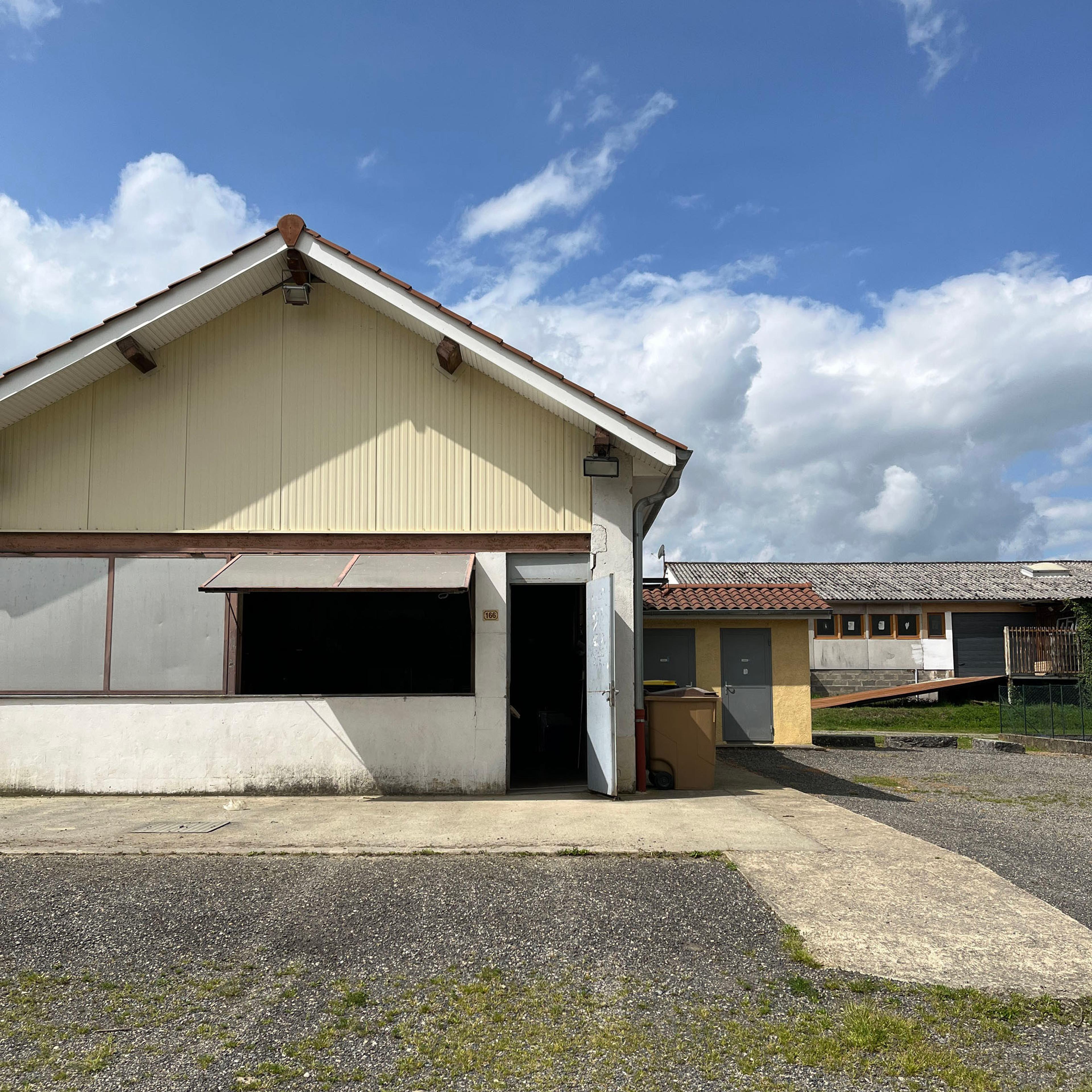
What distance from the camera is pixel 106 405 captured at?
976 cm

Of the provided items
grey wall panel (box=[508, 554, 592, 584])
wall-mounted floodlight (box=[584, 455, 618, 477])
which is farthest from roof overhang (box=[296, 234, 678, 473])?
grey wall panel (box=[508, 554, 592, 584])

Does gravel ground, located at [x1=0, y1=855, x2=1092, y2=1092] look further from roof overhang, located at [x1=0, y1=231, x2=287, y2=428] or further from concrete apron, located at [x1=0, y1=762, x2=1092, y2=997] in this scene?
roof overhang, located at [x1=0, y1=231, x2=287, y2=428]

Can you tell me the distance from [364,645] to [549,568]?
747 centimetres

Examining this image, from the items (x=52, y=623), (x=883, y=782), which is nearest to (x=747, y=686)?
(x=883, y=782)

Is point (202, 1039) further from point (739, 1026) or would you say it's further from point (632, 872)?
point (632, 872)

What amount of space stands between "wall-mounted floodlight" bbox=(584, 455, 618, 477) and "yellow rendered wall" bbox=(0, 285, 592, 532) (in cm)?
25

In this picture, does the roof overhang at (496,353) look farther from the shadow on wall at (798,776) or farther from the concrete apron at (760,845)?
the shadow on wall at (798,776)

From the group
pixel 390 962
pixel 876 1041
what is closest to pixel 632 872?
pixel 390 962

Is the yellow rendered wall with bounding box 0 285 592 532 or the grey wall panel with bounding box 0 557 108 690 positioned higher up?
the yellow rendered wall with bounding box 0 285 592 532

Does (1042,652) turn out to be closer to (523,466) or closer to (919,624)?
(919,624)

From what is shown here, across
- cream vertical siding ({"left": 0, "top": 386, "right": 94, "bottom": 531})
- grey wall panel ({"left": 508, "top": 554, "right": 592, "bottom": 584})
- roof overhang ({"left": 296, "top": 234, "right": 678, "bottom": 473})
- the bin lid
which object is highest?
roof overhang ({"left": 296, "top": 234, "right": 678, "bottom": 473})

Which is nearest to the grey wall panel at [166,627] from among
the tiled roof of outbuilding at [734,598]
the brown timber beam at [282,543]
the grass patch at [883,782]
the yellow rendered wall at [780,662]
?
the brown timber beam at [282,543]

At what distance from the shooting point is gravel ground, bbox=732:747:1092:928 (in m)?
6.39

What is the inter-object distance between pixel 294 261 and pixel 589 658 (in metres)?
5.31
